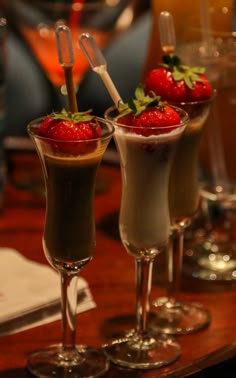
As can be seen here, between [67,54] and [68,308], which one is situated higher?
[67,54]

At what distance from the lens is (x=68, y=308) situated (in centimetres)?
117

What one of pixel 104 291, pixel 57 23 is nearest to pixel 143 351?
pixel 104 291

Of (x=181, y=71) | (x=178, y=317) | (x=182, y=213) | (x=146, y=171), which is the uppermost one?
(x=181, y=71)

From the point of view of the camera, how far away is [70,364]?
3.89 feet

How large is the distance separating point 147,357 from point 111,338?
0.26 feet

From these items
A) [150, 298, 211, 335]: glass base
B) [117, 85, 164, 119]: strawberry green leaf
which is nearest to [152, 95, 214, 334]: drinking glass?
[150, 298, 211, 335]: glass base

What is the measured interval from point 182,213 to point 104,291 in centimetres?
20

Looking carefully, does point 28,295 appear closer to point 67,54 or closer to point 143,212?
point 143,212

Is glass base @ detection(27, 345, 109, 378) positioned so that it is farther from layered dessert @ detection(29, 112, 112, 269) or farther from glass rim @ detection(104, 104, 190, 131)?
glass rim @ detection(104, 104, 190, 131)

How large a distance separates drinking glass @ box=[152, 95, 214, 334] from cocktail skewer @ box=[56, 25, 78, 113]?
0.65 feet

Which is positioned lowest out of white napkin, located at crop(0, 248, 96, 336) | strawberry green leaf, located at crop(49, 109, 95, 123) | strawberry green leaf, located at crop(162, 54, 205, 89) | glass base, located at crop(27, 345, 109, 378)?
glass base, located at crop(27, 345, 109, 378)

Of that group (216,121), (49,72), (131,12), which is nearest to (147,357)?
(216,121)

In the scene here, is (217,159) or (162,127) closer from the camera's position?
(162,127)

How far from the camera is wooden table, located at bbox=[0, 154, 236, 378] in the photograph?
48.6 inches
